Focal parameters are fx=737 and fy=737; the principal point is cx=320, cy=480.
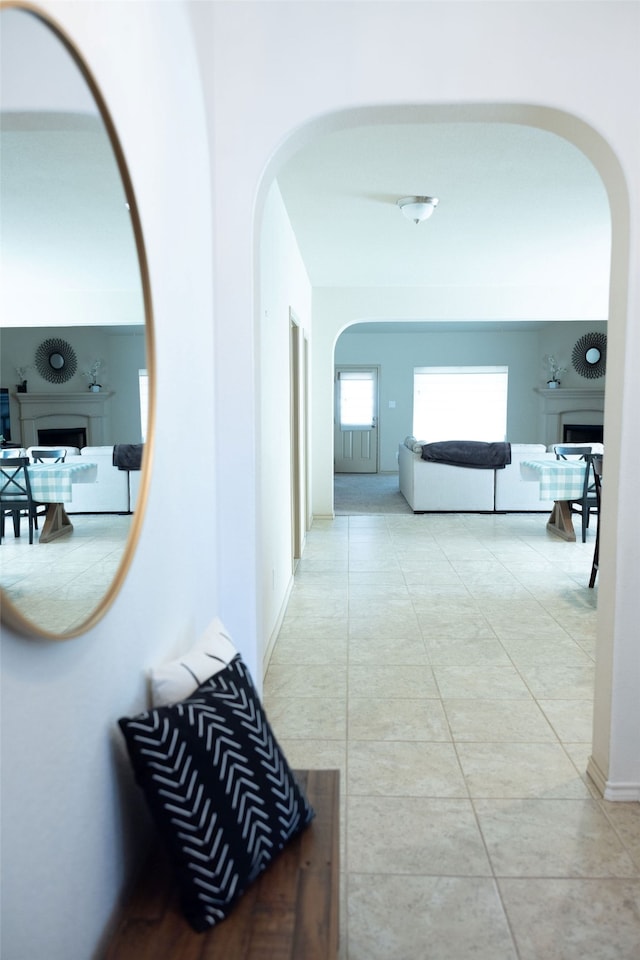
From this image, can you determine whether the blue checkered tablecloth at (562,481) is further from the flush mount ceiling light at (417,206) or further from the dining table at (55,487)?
the dining table at (55,487)

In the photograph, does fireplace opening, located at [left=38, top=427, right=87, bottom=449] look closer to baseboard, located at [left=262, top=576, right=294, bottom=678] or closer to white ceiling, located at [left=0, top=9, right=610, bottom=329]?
white ceiling, located at [left=0, top=9, right=610, bottom=329]

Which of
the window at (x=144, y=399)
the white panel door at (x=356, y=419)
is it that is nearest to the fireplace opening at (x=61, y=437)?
the window at (x=144, y=399)

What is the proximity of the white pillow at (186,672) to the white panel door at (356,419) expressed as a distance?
36.2ft

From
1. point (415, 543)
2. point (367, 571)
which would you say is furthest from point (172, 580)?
point (415, 543)

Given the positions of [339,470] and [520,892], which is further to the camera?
[339,470]

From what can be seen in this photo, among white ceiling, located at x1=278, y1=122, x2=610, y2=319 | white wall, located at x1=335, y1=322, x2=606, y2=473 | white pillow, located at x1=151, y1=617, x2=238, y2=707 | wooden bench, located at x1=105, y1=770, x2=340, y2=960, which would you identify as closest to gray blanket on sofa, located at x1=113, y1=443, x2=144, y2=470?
white pillow, located at x1=151, y1=617, x2=238, y2=707

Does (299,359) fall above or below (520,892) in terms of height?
above

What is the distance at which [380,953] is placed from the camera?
6.00ft

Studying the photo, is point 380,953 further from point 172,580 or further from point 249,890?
point 172,580

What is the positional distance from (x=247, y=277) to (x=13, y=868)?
1782 mm

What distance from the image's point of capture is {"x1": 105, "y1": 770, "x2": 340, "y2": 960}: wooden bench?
1.28 meters

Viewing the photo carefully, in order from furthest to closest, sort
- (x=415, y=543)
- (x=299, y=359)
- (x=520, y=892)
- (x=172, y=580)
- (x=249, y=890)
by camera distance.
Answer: (x=415, y=543) → (x=299, y=359) → (x=520, y=892) → (x=172, y=580) → (x=249, y=890)

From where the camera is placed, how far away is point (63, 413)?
1.37 m

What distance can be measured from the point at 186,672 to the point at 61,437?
0.65m
